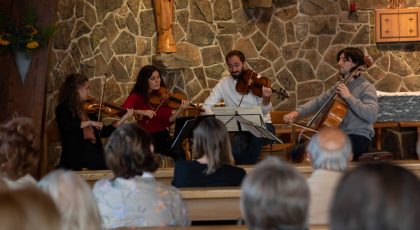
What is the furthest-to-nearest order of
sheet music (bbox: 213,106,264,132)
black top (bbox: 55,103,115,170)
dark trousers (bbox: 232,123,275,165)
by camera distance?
dark trousers (bbox: 232,123,275,165)
black top (bbox: 55,103,115,170)
sheet music (bbox: 213,106,264,132)

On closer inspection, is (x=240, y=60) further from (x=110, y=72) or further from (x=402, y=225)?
(x=402, y=225)

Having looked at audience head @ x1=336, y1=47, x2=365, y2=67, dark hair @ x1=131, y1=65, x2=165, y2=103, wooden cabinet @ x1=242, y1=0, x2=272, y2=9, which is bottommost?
dark hair @ x1=131, y1=65, x2=165, y2=103

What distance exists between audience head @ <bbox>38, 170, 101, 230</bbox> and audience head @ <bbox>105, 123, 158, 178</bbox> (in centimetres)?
103

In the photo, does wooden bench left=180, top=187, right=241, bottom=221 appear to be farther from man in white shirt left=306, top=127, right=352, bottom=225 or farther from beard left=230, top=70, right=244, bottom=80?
beard left=230, top=70, right=244, bottom=80

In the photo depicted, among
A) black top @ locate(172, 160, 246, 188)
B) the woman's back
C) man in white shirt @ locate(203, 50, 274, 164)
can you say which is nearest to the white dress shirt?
man in white shirt @ locate(203, 50, 274, 164)

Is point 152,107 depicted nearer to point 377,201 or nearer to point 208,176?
point 208,176

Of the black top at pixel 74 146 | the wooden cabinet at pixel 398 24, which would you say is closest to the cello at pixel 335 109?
the black top at pixel 74 146

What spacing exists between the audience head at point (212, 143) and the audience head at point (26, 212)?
2542mm

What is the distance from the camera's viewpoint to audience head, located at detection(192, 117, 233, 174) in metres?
4.26

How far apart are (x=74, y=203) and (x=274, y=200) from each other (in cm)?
65

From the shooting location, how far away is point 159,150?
7.25 meters

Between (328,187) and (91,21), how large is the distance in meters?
5.57

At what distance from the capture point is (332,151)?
3477mm

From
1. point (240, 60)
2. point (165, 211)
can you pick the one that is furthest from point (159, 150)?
point (165, 211)
